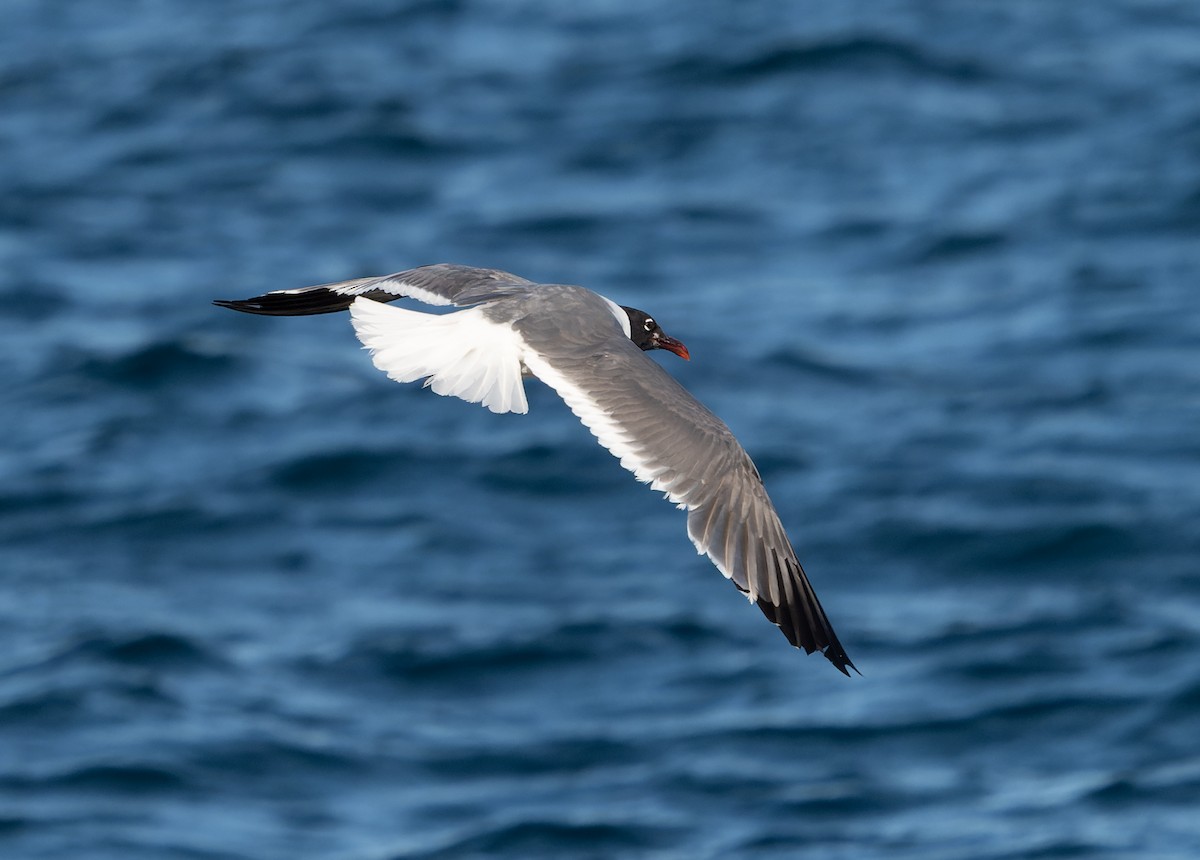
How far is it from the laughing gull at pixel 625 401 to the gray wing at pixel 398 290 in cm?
26

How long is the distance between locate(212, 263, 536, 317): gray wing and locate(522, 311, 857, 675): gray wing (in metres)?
0.59

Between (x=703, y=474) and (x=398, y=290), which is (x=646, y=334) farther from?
(x=703, y=474)

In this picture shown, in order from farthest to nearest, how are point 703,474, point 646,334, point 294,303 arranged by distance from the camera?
point 646,334 → point 294,303 → point 703,474

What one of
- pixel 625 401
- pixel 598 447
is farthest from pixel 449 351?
pixel 598 447

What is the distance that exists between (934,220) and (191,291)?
552cm

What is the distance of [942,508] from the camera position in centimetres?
1305

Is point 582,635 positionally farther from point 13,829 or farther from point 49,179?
point 49,179

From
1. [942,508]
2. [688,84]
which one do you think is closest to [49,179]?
[688,84]

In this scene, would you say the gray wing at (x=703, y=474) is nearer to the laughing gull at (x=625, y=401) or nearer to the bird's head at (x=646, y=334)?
the laughing gull at (x=625, y=401)

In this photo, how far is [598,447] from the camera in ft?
45.5

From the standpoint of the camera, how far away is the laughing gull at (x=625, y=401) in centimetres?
543

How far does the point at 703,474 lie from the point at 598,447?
836 centimetres

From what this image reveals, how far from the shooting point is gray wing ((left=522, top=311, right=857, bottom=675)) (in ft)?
17.8

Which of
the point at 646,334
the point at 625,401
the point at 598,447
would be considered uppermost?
the point at 598,447
